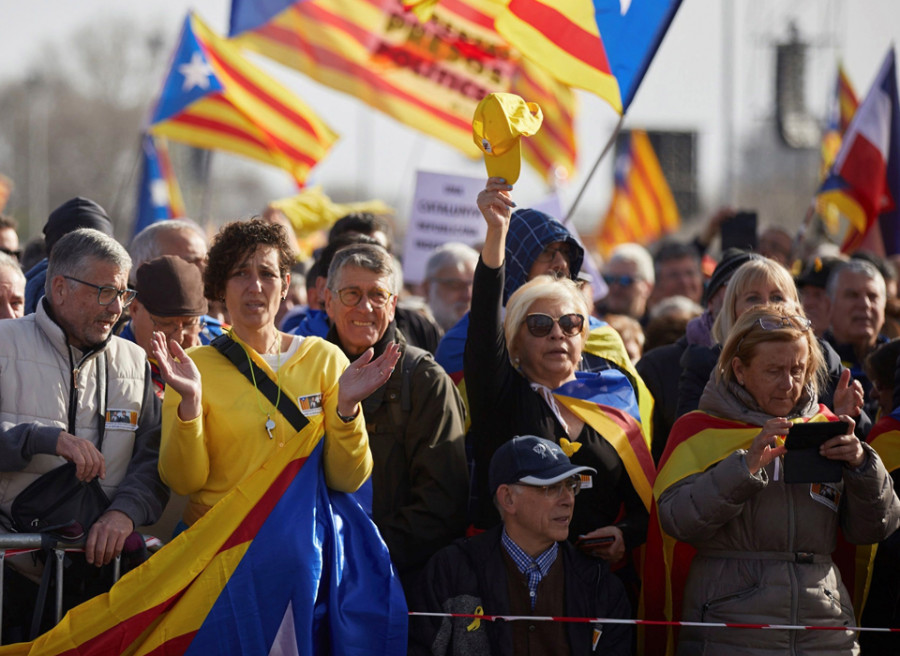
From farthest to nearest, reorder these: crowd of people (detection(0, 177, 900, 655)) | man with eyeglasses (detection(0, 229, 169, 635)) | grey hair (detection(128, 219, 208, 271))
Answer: grey hair (detection(128, 219, 208, 271)) < crowd of people (detection(0, 177, 900, 655)) < man with eyeglasses (detection(0, 229, 169, 635))

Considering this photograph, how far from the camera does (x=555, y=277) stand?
5.46 m

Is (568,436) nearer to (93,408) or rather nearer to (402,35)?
(93,408)

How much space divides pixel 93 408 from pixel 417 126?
6.31m

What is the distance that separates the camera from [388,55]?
10.4 metres

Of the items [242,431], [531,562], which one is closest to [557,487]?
[531,562]

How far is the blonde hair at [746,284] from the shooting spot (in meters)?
5.33

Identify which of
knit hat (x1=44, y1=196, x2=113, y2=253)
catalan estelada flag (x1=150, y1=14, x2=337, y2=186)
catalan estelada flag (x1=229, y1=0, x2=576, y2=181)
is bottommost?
knit hat (x1=44, y1=196, x2=113, y2=253)

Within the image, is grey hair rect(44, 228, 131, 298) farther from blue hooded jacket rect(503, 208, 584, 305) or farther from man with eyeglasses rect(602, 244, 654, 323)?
man with eyeglasses rect(602, 244, 654, 323)

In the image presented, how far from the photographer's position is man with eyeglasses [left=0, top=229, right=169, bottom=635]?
13.9ft

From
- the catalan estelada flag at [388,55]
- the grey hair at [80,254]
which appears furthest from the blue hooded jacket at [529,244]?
the catalan estelada flag at [388,55]

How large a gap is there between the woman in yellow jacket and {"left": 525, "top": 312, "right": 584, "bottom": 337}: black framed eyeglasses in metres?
0.80

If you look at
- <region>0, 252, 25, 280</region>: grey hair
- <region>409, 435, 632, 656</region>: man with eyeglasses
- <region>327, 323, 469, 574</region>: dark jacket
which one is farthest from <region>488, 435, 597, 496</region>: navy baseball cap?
<region>0, 252, 25, 280</region>: grey hair

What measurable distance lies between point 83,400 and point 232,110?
6.25 metres

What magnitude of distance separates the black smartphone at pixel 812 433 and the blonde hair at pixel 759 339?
332 mm
